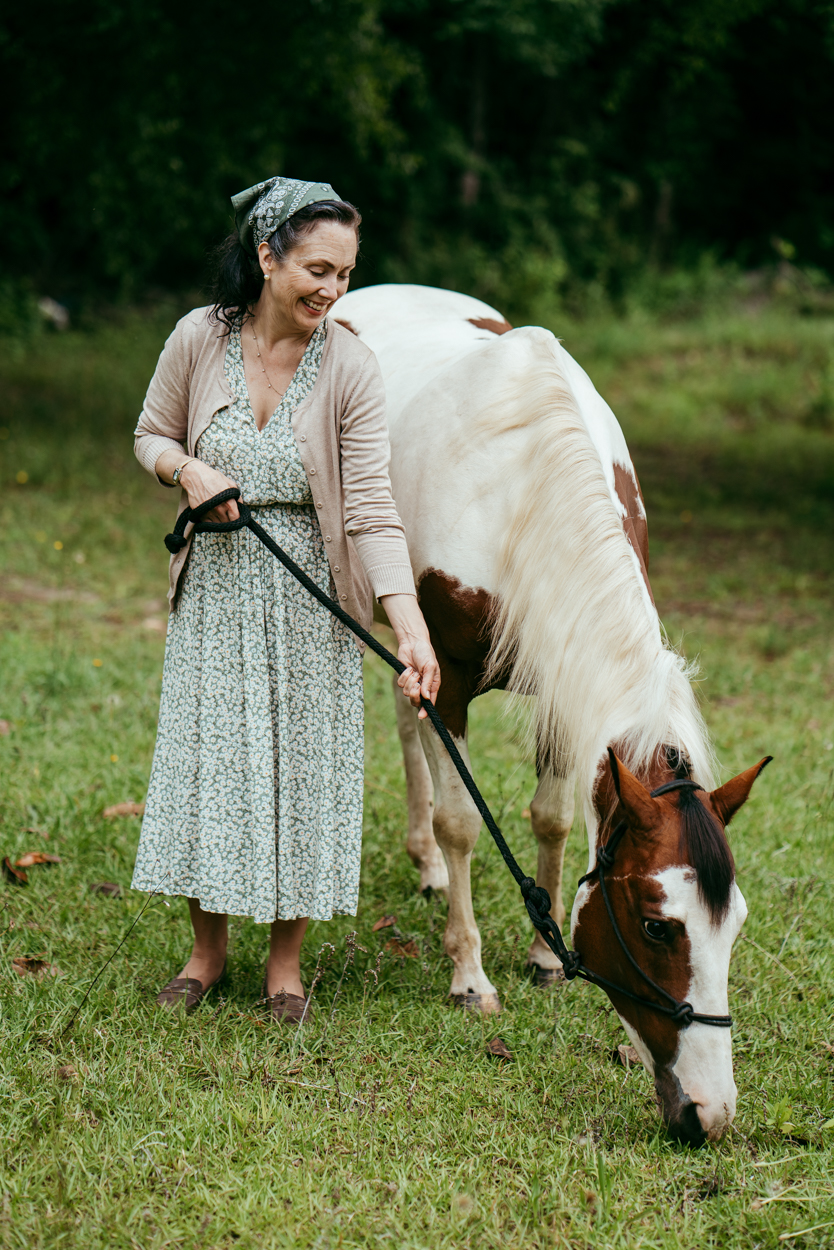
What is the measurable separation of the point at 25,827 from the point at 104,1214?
6.24 feet

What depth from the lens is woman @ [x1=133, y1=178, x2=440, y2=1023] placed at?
2590 mm

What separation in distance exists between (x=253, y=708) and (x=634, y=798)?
37.5 inches

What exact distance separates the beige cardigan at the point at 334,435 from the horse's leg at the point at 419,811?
4.19 ft

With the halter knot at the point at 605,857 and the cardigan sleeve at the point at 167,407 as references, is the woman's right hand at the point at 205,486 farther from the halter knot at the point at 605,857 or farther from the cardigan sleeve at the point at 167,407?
the halter knot at the point at 605,857

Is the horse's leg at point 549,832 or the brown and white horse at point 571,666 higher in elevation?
the brown and white horse at point 571,666

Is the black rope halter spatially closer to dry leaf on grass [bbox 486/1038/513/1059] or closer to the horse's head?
the horse's head

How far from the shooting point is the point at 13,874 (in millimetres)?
3418

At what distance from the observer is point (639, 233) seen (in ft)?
70.1

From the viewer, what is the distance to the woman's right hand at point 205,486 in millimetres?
2537

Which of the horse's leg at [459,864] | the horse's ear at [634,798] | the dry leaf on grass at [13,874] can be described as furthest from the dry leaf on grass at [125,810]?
the horse's ear at [634,798]

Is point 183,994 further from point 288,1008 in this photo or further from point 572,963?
point 572,963

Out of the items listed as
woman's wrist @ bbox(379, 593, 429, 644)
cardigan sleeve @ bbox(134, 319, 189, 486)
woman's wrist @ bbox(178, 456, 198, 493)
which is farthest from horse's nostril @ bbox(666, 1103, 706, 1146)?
cardigan sleeve @ bbox(134, 319, 189, 486)

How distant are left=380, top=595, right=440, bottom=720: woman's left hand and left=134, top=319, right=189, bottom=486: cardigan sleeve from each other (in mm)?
663

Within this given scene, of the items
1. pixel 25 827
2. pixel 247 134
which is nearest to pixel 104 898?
pixel 25 827
